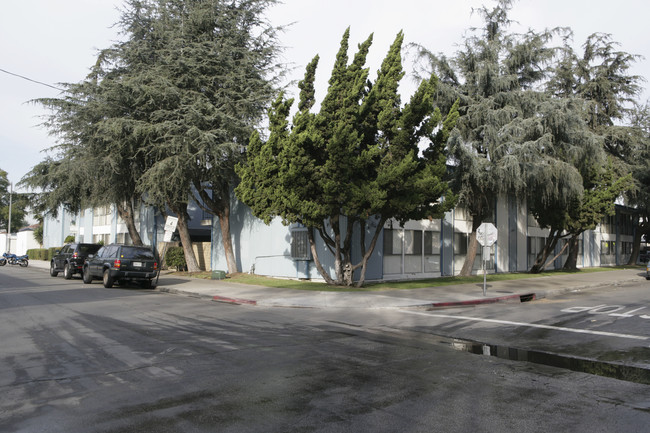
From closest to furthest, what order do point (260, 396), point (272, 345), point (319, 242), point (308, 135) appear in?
point (260, 396) < point (272, 345) < point (308, 135) < point (319, 242)

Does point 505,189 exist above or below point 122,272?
above

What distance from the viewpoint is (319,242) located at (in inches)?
860

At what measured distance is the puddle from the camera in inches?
270

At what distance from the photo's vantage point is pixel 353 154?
17.9 meters

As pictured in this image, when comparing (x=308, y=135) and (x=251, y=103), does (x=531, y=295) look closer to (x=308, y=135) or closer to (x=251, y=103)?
(x=308, y=135)

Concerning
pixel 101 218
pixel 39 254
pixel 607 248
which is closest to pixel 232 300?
pixel 101 218

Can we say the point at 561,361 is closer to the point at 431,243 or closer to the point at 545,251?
the point at 431,243

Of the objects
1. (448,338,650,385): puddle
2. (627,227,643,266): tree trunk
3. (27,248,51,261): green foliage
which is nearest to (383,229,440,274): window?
(448,338,650,385): puddle

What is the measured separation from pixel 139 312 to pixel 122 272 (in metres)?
7.62

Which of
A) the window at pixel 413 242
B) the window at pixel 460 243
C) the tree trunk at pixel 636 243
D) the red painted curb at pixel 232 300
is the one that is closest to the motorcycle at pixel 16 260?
the red painted curb at pixel 232 300

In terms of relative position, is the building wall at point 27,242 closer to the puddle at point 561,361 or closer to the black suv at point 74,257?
the black suv at point 74,257

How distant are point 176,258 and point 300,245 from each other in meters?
11.1

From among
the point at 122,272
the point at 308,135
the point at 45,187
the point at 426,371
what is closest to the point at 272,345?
the point at 426,371

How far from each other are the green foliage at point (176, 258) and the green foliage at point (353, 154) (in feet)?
41.3
